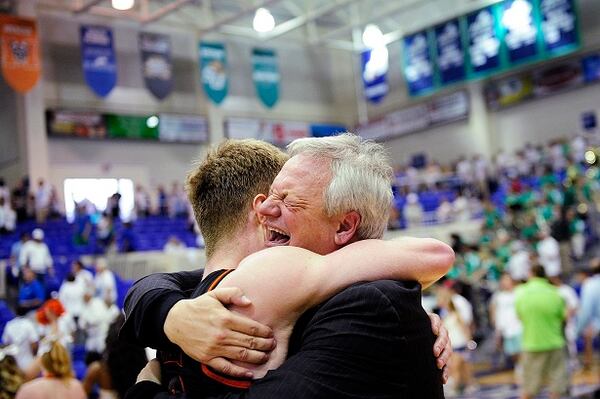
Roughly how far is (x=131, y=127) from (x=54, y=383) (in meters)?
17.9

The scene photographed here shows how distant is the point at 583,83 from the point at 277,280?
20.8 m

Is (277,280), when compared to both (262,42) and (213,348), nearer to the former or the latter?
(213,348)

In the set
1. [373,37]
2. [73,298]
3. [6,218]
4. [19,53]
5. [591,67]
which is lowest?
[73,298]

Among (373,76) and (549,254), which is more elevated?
(373,76)

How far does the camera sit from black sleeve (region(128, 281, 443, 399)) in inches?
51.3

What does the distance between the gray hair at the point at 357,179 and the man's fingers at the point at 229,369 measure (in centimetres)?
36

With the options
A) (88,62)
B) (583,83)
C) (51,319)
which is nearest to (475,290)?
(51,319)

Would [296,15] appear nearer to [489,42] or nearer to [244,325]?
[489,42]

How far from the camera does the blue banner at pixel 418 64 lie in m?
20.9

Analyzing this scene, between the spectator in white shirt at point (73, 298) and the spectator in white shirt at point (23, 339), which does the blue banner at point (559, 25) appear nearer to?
the spectator in white shirt at point (73, 298)

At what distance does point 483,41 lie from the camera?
1947 cm

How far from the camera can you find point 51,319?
7.64 metres

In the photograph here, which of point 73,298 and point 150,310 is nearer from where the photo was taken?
point 150,310

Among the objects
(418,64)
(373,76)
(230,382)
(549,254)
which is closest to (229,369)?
(230,382)
